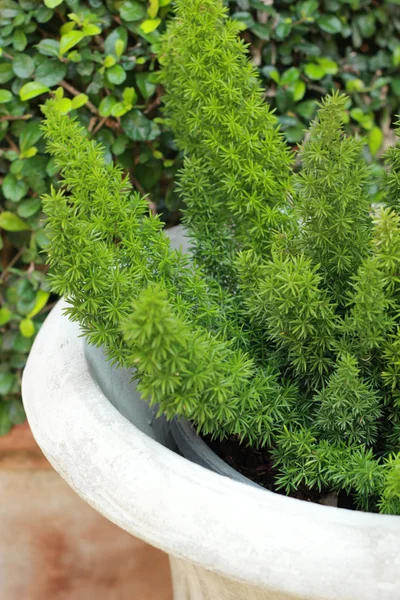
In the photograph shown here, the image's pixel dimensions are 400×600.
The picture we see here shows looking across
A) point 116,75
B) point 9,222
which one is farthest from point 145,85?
point 9,222

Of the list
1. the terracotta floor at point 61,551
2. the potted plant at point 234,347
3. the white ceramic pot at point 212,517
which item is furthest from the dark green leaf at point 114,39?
the terracotta floor at point 61,551

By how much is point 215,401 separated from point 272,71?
0.80 m

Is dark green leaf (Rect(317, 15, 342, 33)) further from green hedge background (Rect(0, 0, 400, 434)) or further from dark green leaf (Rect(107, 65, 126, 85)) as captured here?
dark green leaf (Rect(107, 65, 126, 85))

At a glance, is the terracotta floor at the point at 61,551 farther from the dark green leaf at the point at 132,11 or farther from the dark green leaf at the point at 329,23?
the dark green leaf at the point at 329,23

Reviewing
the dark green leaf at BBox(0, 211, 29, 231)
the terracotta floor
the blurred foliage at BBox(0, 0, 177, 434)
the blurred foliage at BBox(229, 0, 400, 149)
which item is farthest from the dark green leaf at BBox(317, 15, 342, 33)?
the terracotta floor

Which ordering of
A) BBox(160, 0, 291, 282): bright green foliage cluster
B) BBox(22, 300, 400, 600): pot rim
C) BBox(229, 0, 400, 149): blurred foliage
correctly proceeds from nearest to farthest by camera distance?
BBox(22, 300, 400, 600): pot rim
BBox(160, 0, 291, 282): bright green foliage cluster
BBox(229, 0, 400, 149): blurred foliage

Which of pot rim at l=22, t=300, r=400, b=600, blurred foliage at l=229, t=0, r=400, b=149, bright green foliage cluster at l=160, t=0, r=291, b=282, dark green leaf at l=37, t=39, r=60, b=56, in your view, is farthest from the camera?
blurred foliage at l=229, t=0, r=400, b=149

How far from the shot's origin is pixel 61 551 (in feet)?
3.72

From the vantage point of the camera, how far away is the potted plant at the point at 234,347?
0.45m

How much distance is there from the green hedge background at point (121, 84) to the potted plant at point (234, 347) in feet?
1.06

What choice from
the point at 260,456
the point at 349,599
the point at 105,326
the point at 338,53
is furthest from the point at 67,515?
the point at 338,53

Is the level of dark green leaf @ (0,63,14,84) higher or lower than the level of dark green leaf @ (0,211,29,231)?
higher

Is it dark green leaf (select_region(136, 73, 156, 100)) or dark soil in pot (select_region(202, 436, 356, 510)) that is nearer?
dark soil in pot (select_region(202, 436, 356, 510))

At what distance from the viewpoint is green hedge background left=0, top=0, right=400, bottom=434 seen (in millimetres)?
1008
